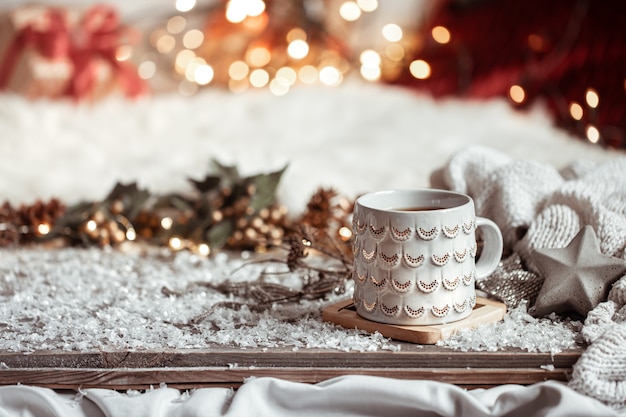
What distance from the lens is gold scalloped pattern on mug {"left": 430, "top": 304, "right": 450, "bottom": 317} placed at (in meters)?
0.66

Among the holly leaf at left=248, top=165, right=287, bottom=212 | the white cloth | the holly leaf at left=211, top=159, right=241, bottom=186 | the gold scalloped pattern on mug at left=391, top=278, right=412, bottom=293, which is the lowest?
the white cloth

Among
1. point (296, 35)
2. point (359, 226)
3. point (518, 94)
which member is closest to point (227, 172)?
point (359, 226)

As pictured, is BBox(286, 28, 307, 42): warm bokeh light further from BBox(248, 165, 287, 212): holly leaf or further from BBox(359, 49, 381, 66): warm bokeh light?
BBox(248, 165, 287, 212): holly leaf

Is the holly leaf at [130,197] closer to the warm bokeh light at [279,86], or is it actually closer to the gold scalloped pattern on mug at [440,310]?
the gold scalloped pattern on mug at [440,310]

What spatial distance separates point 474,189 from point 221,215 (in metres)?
0.37

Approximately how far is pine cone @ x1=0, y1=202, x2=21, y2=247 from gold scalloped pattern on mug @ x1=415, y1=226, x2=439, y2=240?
0.64 metres

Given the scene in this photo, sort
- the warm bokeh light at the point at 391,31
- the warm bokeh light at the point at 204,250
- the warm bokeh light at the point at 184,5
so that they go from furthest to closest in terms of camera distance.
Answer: the warm bokeh light at the point at 391,31, the warm bokeh light at the point at 184,5, the warm bokeh light at the point at 204,250

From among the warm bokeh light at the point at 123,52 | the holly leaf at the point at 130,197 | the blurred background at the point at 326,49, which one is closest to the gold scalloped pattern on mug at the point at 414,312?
the holly leaf at the point at 130,197

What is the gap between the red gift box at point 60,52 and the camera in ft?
5.28

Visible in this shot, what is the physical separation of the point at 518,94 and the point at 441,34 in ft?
0.99

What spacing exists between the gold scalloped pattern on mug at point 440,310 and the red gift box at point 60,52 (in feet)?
3.88

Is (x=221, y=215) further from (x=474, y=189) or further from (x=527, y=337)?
(x=527, y=337)

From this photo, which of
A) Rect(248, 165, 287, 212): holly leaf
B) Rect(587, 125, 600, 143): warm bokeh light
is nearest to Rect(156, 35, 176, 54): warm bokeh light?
Rect(248, 165, 287, 212): holly leaf

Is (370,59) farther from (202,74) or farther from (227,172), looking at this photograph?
(227,172)
